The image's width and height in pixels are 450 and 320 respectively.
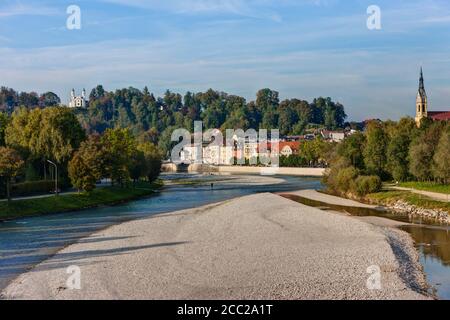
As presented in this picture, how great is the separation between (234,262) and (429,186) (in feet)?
147

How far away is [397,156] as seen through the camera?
274 feet

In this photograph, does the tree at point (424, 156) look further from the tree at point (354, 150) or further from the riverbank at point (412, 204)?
the tree at point (354, 150)

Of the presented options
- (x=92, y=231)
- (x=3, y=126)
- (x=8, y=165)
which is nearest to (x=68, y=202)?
(x=8, y=165)

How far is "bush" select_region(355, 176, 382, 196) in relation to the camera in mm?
73250

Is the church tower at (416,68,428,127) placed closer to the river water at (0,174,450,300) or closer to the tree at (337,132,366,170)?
the tree at (337,132,366,170)

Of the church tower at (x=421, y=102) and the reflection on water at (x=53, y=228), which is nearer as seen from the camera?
the reflection on water at (x=53, y=228)

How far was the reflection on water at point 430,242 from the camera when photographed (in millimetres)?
29719

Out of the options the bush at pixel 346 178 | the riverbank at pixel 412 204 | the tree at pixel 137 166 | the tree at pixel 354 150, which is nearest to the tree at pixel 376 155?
the tree at pixel 354 150

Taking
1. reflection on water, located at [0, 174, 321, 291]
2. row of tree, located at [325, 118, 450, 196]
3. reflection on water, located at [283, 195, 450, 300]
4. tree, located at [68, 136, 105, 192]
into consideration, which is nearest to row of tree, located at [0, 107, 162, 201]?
tree, located at [68, 136, 105, 192]

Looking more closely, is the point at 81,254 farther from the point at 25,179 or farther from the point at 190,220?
the point at 25,179

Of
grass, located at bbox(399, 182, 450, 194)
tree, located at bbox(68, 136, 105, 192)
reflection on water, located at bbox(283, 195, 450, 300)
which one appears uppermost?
tree, located at bbox(68, 136, 105, 192)

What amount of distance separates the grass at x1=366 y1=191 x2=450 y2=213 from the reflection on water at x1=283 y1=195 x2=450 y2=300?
280cm

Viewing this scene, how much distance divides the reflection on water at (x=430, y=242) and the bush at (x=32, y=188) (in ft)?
98.7
